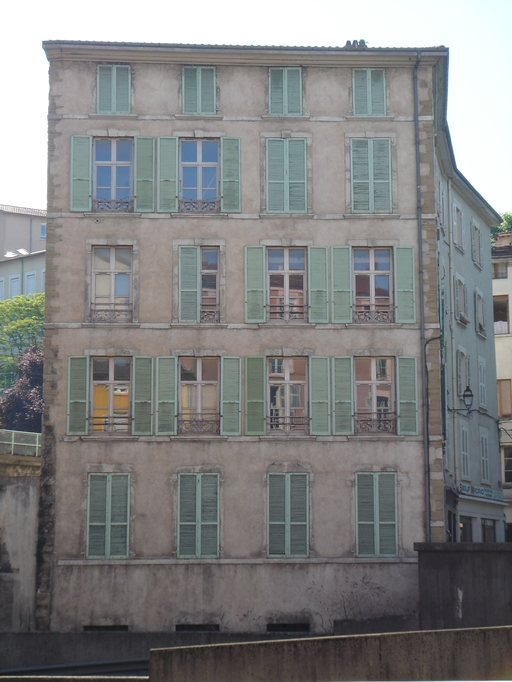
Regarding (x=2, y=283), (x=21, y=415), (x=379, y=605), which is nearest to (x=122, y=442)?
(x=379, y=605)

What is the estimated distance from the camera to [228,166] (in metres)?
33.2

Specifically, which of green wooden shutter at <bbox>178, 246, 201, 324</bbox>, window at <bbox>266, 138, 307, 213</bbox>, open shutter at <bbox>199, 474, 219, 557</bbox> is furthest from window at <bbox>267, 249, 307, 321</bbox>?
open shutter at <bbox>199, 474, 219, 557</bbox>

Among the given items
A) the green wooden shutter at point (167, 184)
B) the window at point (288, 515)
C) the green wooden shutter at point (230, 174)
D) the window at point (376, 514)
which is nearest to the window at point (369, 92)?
the green wooden shutter at point (230, 174)

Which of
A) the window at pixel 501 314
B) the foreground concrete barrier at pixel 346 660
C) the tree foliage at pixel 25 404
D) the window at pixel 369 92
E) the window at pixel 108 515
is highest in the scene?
the window at pixel 369 92

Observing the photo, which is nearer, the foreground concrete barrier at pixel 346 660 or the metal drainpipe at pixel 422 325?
the foreground concrete barrier at pixel 346 660

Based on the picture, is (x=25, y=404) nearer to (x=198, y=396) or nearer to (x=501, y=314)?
(x=501, y=314)

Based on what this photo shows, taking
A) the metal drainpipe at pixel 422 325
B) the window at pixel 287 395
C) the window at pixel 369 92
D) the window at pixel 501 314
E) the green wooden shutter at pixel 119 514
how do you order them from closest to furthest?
1. the green wooden shutter at pixel 119 514
2. the metal drainpipe at pixel 422 325
3. the window at pixel 287 395
4. the window at pixel 369 92
5. the window at pixel 501 314

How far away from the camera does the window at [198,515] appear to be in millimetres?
31578

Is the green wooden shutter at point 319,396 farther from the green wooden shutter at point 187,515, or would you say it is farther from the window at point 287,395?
the green wooden shutter at point 187,515

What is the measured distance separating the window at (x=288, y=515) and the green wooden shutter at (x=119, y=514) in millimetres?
3644

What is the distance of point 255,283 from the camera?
3281cm

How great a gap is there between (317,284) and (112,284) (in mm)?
5442

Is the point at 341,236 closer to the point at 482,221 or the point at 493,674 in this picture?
the point at 482,221

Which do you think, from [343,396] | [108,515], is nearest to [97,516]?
[108,515]
